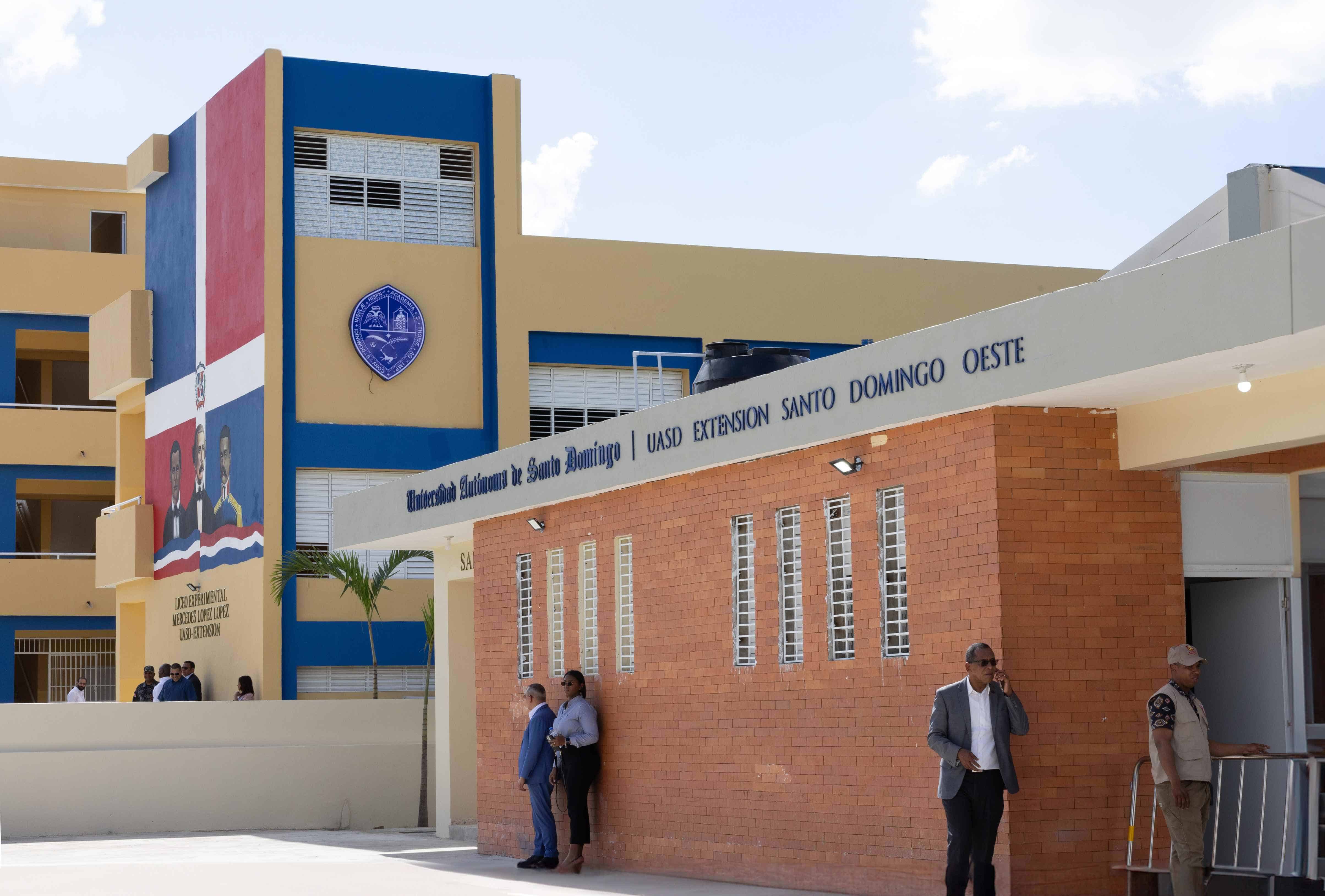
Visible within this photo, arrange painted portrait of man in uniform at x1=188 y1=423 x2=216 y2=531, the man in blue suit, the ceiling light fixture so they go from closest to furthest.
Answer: the ceiling light fixture < the man in blue suit < painted portrait of man in uniform at x1=188 y1=423 x2=216 y2=531

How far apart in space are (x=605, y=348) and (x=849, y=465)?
17.9m

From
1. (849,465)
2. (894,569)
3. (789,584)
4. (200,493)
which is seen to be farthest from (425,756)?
(894,569)

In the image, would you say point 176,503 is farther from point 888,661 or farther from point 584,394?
point 888,661

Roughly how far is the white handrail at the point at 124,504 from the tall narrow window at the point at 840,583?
72.2ft

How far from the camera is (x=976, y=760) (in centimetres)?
1059

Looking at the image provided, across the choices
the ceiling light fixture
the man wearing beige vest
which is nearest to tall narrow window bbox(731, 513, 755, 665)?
the man wearing beige vest

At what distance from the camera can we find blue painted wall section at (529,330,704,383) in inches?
1161

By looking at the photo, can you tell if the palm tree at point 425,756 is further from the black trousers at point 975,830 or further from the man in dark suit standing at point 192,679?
the black trousers at point 975,830

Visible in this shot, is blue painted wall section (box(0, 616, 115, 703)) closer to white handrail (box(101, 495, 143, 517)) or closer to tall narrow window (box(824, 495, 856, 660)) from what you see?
white handrail (box(101, 495, 143, 517))

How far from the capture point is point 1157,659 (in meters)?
11.3

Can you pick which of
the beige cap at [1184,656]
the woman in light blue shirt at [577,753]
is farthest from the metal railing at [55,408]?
the beige cap at [1184,656]

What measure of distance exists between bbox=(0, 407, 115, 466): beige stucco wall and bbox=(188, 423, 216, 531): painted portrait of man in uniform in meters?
8.68

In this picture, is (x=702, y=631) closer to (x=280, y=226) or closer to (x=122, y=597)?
(x=280, y=226)

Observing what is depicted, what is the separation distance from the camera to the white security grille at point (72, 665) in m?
40.1
